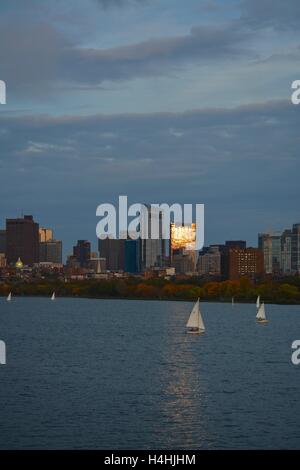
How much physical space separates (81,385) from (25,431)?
48.1 feet

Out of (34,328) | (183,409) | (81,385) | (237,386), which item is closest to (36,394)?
(81,385)

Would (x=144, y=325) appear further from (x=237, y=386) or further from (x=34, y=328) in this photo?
(x=237, y=386)

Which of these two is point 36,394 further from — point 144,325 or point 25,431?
point 144,325

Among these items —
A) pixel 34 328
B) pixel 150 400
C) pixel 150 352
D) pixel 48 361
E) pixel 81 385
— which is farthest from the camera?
pixel 34 328

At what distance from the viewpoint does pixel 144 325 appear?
118812 mm

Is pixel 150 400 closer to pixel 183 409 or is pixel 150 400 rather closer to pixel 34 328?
pixel 183 409
